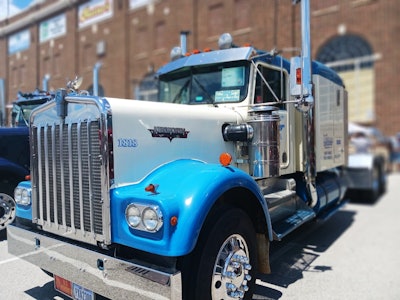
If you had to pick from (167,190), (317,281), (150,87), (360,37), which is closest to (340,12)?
(360,37)

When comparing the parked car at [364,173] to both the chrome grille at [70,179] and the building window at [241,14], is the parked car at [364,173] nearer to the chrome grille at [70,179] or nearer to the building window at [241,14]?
the chrome grille at [70,179]

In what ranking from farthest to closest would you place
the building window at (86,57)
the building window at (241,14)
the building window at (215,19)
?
1. the building window at (215,19)
2. the building window at (241,14)
3. the building window at (86,57)

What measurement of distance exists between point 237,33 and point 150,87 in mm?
15714

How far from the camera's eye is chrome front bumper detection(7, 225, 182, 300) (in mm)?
2402

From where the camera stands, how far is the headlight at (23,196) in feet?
11.4

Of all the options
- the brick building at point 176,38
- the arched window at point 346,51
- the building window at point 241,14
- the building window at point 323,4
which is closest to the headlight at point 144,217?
the brick building at point 176,38

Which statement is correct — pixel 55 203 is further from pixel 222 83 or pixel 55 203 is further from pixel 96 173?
pixel 222 83

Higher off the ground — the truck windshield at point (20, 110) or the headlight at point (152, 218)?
the truck windshield at point (20, 110)

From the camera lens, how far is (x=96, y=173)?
2.76 metres

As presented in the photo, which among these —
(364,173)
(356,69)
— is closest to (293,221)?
(364,173)

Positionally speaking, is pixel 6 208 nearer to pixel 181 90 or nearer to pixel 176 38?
pixel 181 90

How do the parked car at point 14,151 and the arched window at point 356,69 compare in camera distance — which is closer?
the parked car at point 14,151

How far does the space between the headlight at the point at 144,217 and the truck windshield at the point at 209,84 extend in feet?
6.80

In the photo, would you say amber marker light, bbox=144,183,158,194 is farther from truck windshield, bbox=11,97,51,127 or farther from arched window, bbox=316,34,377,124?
arched window, bbox=316,34,377,124
